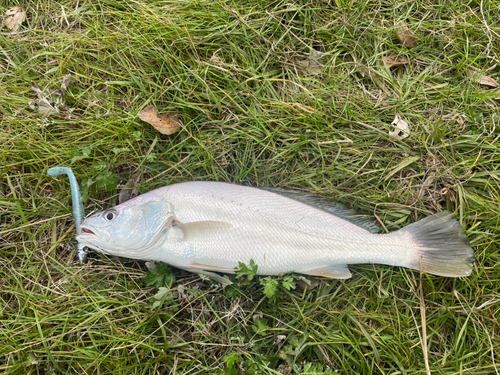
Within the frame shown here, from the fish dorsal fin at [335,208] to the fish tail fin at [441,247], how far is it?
0.78ft

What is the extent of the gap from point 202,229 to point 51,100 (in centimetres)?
190

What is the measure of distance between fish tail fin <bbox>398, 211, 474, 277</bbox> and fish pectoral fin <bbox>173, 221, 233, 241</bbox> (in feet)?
4.68

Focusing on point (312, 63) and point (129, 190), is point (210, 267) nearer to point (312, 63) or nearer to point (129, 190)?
point (129, 190)

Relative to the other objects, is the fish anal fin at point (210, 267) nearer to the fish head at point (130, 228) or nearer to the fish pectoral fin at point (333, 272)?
the fish head at point (130, 228)

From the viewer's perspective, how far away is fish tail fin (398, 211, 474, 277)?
7.94 feet

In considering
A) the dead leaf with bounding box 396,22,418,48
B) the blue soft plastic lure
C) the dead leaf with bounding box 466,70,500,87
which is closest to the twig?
the dead leaf with bounding box 466,70,500,87

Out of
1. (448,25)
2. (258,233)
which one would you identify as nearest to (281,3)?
(448,25)

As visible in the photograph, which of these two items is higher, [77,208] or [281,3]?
[281,3]

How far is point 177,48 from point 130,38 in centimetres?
44

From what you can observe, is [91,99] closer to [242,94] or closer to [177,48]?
[177,48]

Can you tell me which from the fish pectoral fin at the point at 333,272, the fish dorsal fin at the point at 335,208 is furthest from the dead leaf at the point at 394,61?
the fish pectoral fin at the point at 333,272

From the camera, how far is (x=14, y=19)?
9.92 feet

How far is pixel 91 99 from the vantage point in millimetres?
2898

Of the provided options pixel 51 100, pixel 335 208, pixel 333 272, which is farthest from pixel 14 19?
pixel 333 272
